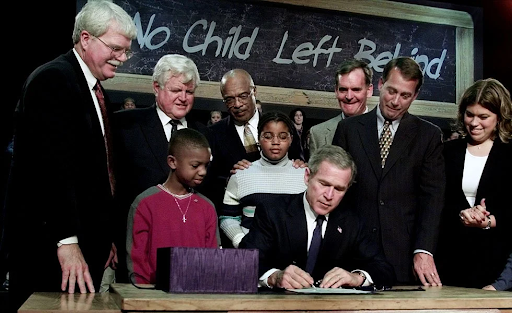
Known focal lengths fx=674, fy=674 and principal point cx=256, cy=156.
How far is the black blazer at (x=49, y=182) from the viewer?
2.50 m

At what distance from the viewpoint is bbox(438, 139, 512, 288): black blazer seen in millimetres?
3361

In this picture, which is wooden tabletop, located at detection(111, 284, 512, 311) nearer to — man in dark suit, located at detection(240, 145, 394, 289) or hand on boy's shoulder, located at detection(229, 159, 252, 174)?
man in dark suit, located at detection(240, 145, 394, 289)

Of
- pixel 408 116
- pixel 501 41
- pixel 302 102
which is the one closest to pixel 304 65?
pixel 302 102

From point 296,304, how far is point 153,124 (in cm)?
164

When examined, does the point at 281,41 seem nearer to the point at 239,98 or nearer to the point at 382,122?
the point at 239,98

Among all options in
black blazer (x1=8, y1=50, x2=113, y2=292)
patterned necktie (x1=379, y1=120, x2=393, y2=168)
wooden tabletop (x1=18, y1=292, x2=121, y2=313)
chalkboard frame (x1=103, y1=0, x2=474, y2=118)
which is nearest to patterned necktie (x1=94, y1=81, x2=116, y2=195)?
black blazer (x1=8, y1=50, x2=113, y2=292)

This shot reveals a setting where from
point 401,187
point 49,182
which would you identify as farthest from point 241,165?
point 49,182

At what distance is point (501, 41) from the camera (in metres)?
7.59

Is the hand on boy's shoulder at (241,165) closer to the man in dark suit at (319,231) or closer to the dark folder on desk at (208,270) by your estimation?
the man in dark suit at (319,231)

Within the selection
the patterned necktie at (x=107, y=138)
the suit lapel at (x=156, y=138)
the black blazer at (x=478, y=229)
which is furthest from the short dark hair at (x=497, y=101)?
the patterned necktie at (x=107, y=138)

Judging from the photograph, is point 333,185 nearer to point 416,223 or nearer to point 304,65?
point 416,223

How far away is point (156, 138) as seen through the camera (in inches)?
135

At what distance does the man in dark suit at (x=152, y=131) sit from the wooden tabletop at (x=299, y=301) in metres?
0.98

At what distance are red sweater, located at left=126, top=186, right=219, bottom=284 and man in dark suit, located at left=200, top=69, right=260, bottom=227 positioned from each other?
663 mm
